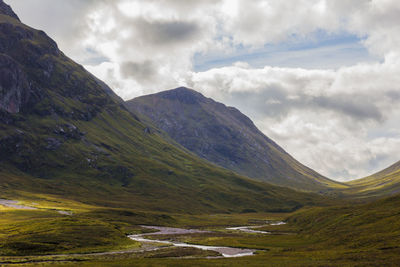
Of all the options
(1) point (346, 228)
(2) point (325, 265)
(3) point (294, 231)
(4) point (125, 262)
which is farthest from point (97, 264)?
(3) point (294, 231)

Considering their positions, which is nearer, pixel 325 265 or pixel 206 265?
pixel 325 265

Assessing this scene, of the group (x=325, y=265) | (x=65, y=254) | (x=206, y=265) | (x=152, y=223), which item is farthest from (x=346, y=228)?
(x=152, y=223)

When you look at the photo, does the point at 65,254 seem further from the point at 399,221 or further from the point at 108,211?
the point at 108,211

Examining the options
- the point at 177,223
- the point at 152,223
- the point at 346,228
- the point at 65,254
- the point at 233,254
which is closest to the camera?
the point at 65,254

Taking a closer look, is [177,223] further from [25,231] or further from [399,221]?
[399,221]

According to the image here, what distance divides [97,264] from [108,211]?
415 feet

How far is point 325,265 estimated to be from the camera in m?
67.6

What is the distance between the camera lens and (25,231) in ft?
352

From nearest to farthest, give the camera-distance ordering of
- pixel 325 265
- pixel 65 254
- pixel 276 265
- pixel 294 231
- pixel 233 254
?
pixel 325 265
pixel 276 265
pixel 65 254
pixel 233 254
pixel 294 231

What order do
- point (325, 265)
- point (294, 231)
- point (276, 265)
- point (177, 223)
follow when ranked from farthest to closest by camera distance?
point (177, 223)
point (294, 231)
point (276, 265)
point (325, 265)

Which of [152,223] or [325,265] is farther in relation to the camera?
[152,223]

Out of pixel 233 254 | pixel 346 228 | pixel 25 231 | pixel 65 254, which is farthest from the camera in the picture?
pixel 346 228

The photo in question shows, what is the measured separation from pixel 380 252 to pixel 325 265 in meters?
16.1

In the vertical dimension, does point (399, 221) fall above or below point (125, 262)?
above
